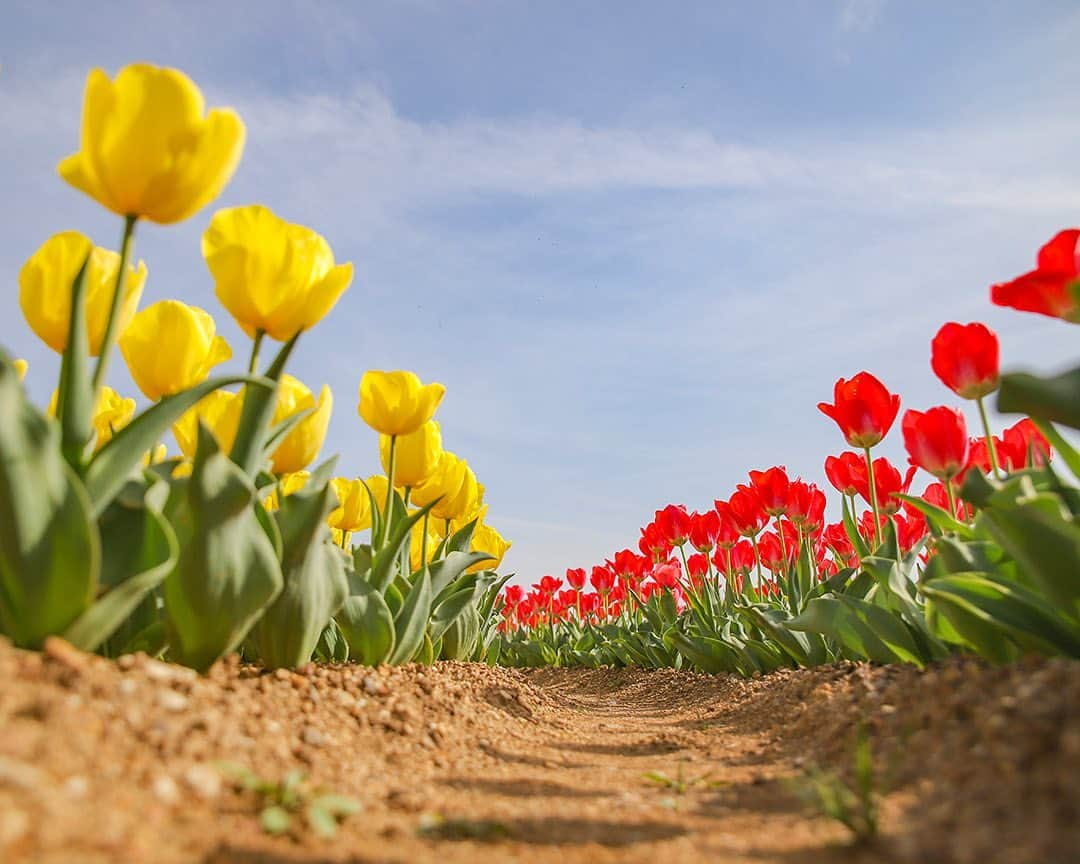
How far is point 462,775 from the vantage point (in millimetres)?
2184

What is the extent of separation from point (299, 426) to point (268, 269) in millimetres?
764

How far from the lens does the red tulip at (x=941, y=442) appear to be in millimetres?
3285

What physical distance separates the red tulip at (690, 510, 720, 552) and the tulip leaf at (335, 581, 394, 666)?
15.7ft

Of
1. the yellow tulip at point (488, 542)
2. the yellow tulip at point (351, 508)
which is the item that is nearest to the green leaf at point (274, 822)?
the yellow tulip at point (351, 508)

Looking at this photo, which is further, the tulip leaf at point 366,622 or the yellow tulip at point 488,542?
the yellow tulip at point 488,542

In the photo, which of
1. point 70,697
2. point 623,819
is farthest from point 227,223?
point 623,819

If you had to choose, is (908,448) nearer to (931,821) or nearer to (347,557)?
(931,821)

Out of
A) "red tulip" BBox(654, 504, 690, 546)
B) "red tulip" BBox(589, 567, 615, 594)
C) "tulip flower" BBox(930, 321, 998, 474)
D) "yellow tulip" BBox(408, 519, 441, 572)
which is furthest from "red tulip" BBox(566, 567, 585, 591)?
"tulip flower" BBox(930, 321, 998, 474)

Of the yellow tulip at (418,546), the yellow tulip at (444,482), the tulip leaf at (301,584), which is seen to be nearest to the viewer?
the tulip leaf at (301,584)

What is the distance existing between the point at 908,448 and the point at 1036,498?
1.63 meters

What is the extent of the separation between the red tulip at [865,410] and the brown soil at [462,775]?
4.78 ft

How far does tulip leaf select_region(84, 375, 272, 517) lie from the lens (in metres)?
1.79

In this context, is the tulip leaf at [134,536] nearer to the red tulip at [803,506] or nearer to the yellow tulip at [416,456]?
the yellow tulip at [416,456]

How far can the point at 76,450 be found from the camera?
1808mm
